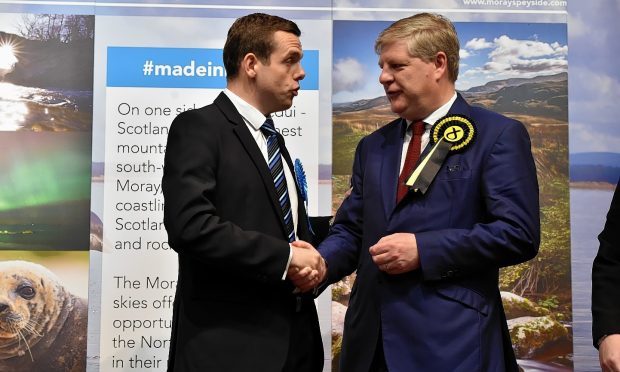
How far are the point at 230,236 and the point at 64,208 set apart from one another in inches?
71.3

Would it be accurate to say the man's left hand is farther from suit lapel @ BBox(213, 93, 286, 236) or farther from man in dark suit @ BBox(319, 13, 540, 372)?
suit lapel @ BBox(213, 93, 286, 236)

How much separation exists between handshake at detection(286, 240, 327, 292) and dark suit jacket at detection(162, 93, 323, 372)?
47mm

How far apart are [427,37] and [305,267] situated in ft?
2.55

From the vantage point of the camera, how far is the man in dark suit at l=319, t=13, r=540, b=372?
2.08m

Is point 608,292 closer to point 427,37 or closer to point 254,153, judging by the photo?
point 427,37

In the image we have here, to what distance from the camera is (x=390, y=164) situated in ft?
7.57

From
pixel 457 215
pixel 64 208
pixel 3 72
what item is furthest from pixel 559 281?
pixel 3 72

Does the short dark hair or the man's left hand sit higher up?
the short dark hair

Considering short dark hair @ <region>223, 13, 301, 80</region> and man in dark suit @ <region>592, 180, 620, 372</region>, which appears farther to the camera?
short dark hair @ <region>223, 13, 301, 80</region>

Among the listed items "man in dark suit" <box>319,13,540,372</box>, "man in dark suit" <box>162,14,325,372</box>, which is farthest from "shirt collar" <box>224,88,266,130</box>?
"man in dark suit" <box>319,13,540,372</box>

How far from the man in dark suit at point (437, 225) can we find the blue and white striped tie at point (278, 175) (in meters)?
0.23

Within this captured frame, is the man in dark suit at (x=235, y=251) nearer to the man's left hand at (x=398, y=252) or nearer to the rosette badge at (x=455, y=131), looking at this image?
the man's left hand at (x=398, y=252)

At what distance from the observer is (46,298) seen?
11.9 feet

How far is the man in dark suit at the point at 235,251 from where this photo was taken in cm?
212
